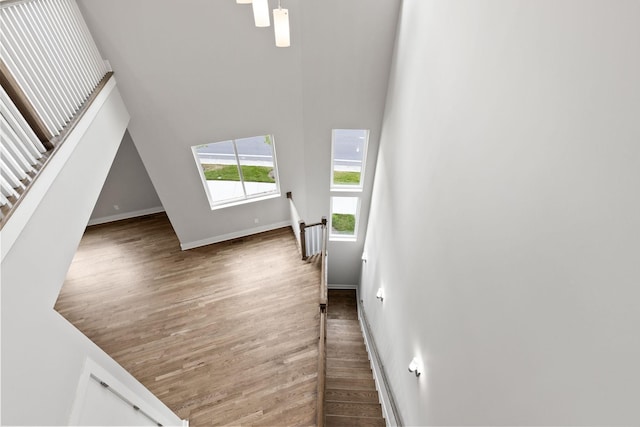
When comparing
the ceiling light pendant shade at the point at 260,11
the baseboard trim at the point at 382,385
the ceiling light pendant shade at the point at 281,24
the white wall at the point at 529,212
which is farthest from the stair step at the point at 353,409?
the ceiling light pendant shade at the point at 260,11

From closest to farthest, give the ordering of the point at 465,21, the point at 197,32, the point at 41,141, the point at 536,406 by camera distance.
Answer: the point at 536,406 < the point at 465,21 < the point at 41,141 < the point at 197,32

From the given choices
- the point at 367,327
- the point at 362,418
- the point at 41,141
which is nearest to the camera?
the point at 41,141

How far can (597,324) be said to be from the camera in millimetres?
1223

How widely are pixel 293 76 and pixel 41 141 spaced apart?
3577mm

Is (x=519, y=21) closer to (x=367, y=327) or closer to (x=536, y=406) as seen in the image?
(x=536, y=406)

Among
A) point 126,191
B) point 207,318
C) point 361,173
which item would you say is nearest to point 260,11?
point 361,173

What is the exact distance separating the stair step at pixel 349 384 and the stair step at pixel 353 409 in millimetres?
339

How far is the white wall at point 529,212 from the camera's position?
114cm

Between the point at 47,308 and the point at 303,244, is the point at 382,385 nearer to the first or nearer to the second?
the point at 303,244

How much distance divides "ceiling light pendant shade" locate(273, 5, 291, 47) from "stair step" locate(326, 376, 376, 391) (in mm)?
5550

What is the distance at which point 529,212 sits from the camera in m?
1.62

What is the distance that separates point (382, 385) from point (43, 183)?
5.38 meters

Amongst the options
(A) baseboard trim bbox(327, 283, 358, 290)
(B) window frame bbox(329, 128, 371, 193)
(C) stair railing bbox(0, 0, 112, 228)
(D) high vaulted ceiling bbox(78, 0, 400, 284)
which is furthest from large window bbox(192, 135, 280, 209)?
(A) baseboard trim bbox(327, 283, 358, 290)

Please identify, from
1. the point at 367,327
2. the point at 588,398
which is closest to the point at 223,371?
the point at 367,327
